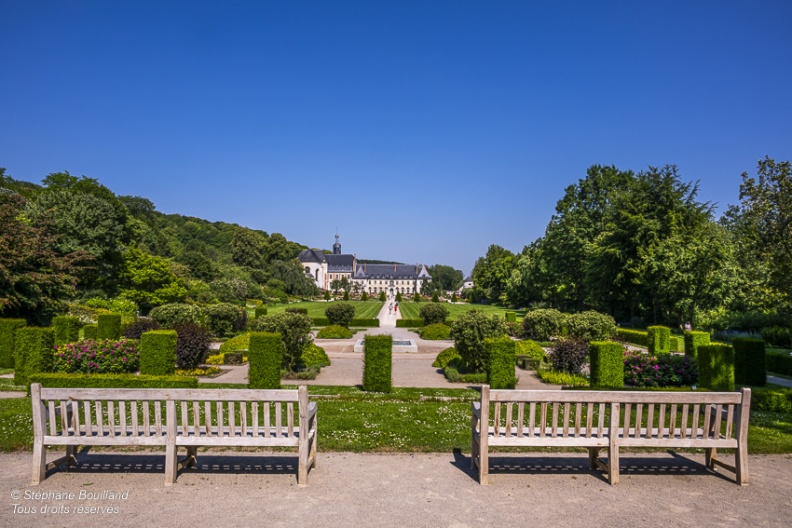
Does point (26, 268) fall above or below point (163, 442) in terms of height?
above

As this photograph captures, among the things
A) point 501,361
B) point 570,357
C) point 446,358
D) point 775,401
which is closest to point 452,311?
point 446,358

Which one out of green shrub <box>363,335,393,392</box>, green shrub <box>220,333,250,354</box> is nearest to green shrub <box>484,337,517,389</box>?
green shrub <box>363,335,393,392</box>

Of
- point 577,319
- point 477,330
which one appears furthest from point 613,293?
point 477,330

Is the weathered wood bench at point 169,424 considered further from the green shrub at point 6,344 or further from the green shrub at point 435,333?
the green shrub at point 435,333

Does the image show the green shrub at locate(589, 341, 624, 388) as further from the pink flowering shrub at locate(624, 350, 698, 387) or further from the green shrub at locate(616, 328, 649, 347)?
the green shrub at locate(616, 328, 649, 347)

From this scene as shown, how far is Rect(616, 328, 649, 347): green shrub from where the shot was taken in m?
22.8

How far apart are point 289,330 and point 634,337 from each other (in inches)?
685

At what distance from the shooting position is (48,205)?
106 feet

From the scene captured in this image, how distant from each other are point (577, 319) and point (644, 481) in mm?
13484

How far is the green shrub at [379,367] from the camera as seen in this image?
442 inches

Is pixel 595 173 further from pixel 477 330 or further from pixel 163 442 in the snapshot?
pixel 163 442

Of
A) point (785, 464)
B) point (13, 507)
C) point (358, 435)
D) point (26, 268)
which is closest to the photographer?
point (13, 507)

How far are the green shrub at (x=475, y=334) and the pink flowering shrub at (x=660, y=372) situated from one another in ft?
11.7

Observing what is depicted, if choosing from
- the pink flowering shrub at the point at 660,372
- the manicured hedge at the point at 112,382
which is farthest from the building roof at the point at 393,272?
the manicured hedge at the point at 112,382
